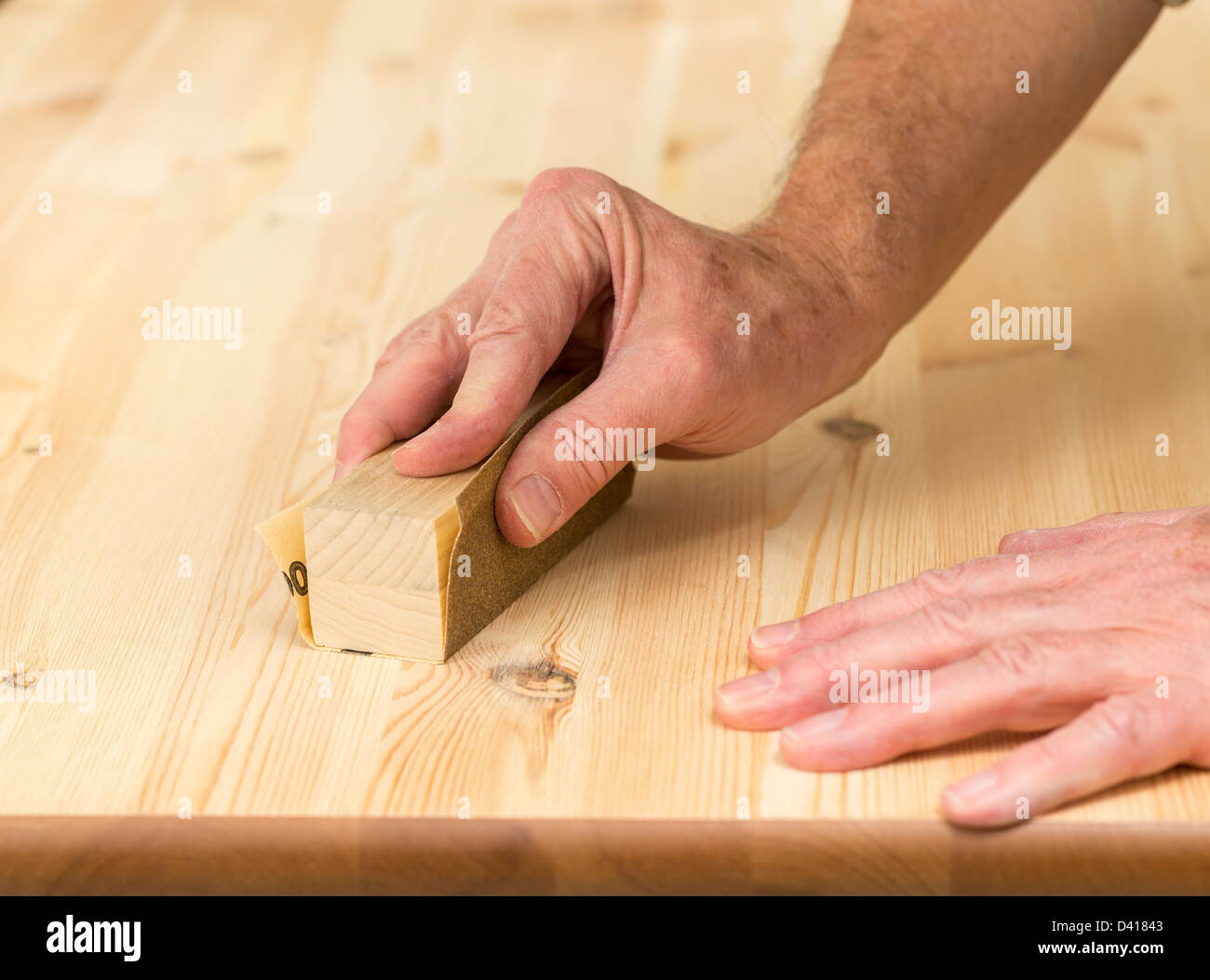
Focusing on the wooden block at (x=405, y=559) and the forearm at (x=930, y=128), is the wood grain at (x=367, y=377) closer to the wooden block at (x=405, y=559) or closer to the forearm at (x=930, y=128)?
the wooden block at (x=405, y=559)

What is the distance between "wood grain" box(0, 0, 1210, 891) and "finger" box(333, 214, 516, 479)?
0.12 metres

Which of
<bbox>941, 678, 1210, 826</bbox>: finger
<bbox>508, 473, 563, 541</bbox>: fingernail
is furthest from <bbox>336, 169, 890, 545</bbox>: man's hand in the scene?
<bbox>941, 678, 1210, 826</bbox>: finger

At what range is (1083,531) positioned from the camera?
3.17 ft

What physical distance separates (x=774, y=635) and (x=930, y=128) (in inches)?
20.2

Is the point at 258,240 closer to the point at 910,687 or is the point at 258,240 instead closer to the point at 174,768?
the point at 174,768

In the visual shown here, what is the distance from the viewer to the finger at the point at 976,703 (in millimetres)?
824

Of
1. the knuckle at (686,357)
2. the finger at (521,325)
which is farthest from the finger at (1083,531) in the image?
the finger at (521,325)

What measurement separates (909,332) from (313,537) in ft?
2.32

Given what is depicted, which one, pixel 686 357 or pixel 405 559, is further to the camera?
pixel 686 357

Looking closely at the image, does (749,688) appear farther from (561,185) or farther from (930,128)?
(930,128)

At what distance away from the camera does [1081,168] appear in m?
1.74

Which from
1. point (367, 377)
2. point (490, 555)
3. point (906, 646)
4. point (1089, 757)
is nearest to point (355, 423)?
point (490, 555)

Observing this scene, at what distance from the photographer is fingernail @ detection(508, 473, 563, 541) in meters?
0.97

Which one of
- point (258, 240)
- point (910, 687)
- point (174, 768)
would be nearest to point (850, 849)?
point (910, 687)
